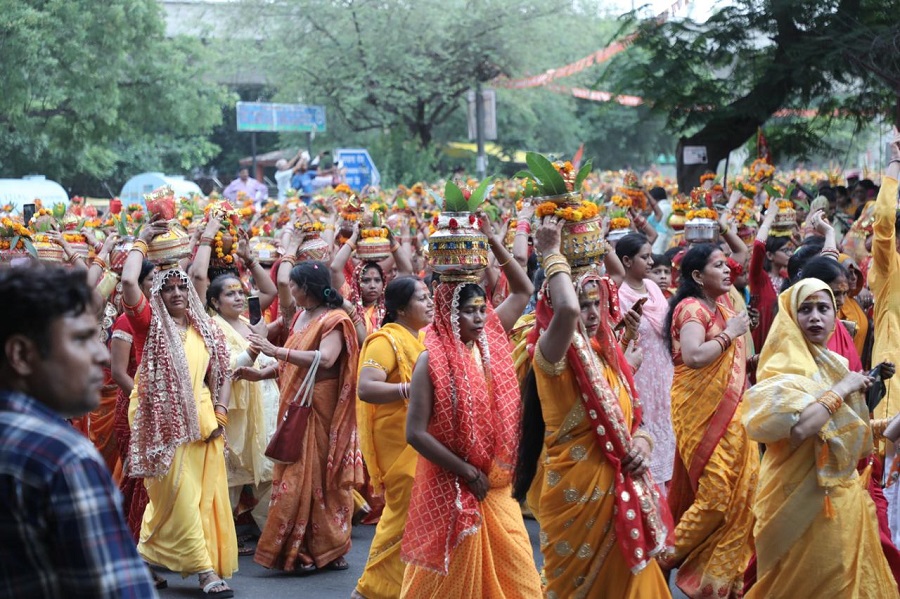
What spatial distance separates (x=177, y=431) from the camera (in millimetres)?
7121

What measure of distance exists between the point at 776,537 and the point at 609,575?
789mm

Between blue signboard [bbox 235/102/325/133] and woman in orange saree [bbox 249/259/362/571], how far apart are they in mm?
20649

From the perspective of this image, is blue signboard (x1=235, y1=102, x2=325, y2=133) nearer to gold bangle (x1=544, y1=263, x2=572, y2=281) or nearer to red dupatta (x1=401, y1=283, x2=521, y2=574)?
red dupatta (x1=401, y1=283, x2=521, y2=574)

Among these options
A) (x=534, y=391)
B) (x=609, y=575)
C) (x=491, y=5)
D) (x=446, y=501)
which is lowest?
(x=609, y=575)

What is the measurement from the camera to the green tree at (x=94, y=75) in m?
19.0

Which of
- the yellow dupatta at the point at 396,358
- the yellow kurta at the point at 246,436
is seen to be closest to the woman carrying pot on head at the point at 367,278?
the yellow kurta at the point at 246,436

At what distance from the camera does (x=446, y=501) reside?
17.3 ft

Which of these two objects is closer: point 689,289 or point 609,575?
point 609,575

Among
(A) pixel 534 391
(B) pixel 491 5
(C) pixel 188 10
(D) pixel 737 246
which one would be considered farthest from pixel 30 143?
(A) pixel 534 391

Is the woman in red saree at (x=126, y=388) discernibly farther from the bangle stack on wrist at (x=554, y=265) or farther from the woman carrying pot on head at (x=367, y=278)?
the bangle stack on wrist at (x=554, y=265)

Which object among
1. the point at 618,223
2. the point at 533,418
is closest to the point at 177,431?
the point at 533,418

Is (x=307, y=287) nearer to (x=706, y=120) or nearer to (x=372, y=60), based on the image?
(x=706, y=120)

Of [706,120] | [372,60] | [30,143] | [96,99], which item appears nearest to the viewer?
[706,120]

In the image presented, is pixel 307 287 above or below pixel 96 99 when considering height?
below
